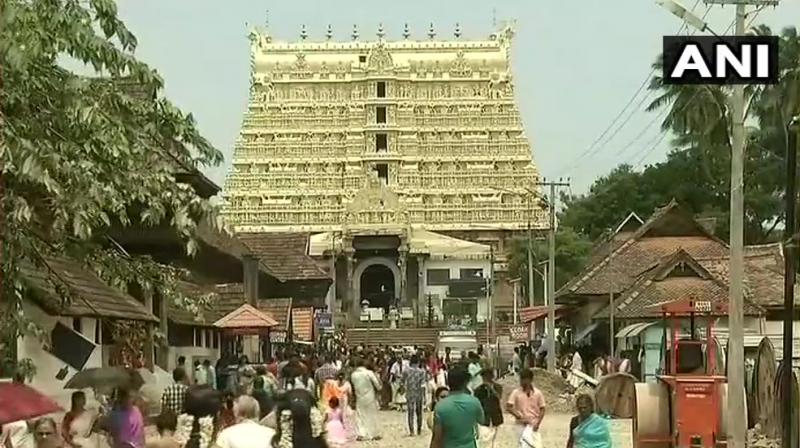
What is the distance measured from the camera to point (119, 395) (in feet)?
46.7

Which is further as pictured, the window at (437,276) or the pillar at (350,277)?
the window at (437,276)

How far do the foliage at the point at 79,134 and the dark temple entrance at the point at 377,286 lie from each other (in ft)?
292

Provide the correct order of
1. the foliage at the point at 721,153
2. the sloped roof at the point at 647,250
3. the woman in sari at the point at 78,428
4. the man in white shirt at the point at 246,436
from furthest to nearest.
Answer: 1. the foliage at the point at 721,153
2. the sloped roof at the point at 647,250
3. the woman in sari at the point at 78,428
4. the man in white shirt at the point at 246,436

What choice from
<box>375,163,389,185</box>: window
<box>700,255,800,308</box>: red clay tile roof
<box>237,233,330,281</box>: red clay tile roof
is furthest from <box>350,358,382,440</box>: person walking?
<box>375,163,389,185</box>: window

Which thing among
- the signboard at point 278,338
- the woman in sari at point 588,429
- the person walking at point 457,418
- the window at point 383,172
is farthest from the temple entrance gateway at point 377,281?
the person walking at point 457,418

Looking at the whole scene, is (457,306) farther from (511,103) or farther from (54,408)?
(54,408)

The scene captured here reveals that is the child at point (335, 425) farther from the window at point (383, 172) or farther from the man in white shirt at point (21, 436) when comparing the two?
the window at point (383, 172)

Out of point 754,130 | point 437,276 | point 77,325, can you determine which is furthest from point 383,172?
point 77,325

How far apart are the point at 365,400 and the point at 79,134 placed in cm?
1523

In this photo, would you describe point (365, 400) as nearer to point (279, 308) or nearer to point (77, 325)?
point (77, 325)

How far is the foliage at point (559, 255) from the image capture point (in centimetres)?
8525

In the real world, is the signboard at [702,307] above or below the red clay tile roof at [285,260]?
below

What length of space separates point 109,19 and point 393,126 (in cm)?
9243

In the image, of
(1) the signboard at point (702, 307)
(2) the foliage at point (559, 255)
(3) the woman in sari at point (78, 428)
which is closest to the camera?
(3) the woman in sari at point (78, 428)
